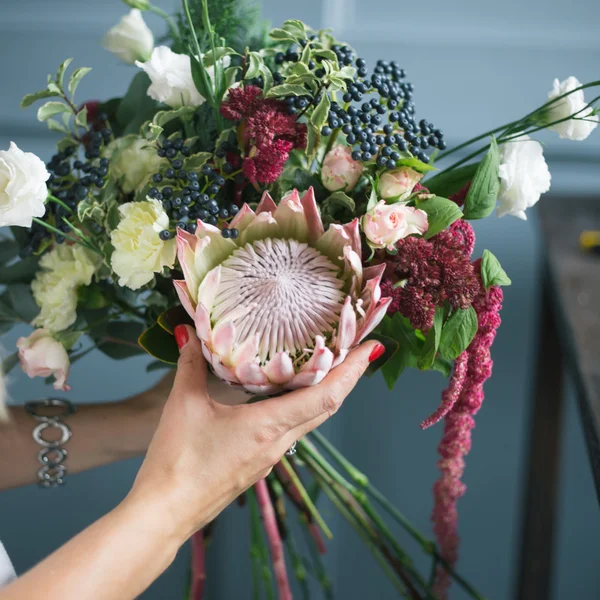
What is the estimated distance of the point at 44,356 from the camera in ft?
2.07

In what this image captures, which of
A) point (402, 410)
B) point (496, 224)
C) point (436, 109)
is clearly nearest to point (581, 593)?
point (402, 410)

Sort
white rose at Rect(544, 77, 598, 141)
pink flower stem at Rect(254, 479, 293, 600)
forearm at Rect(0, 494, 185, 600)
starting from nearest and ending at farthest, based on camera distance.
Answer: forearm at Rect(0, 494, 185, 600)
white rose at Rect(544, 77, 598, 141)
pink flower stem at Rect(254, 479, 293, 600)

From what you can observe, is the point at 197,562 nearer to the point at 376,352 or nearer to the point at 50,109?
the point at 376,352

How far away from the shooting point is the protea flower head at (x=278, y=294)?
485 mm

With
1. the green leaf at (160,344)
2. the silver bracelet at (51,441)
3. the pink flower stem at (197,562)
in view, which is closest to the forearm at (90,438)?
the silver bracelet at (51,441)

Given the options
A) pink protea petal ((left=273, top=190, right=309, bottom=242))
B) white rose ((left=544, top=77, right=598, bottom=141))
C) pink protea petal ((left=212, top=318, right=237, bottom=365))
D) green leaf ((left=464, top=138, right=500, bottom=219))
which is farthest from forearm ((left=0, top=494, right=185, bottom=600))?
white rose ((left=544, top=77, right=598, bottom=141))

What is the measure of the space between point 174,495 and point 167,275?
0.19 m

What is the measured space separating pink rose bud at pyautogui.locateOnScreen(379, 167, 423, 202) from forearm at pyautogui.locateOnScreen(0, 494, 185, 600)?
0.96 feet

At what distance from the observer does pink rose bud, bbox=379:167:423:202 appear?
0.53m

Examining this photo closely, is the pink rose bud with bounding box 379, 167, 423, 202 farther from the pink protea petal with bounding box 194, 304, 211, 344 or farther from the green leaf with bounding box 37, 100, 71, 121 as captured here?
the green leaf with bounding box 37, 100, 71, 121

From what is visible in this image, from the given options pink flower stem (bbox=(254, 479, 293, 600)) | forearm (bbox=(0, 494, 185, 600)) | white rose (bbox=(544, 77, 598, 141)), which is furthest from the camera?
pink flower stem (bbox=(254, 479, 293, 600))

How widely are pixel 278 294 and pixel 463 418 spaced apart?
23 cm

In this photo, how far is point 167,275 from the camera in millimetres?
585

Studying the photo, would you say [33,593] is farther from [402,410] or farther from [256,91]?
[402,410]
